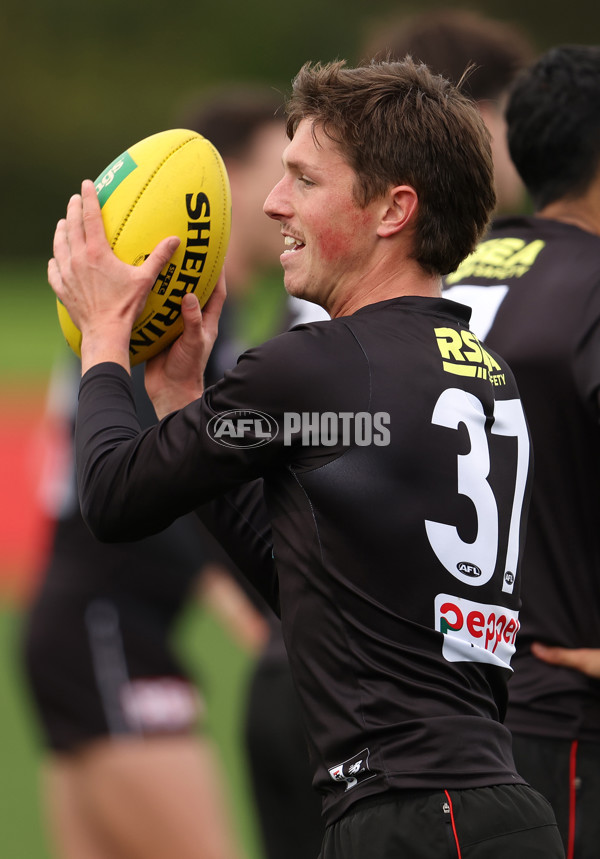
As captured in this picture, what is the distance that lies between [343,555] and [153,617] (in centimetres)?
252

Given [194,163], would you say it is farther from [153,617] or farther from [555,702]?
[153,617]

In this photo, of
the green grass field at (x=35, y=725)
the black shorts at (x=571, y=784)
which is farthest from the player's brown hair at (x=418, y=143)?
the green grass field at (x=35, y=725)

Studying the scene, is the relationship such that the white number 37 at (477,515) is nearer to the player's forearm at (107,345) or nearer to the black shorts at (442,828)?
the black shorts at (442,828)

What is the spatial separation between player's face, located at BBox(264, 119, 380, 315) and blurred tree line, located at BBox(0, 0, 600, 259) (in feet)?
92.5

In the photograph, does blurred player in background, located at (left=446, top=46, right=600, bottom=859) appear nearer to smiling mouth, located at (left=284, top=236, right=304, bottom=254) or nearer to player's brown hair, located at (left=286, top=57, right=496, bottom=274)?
player's brown hair, located at (left=286, top=57, right=496, bottom=274)

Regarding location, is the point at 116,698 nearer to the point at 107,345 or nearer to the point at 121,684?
the point at 121,684

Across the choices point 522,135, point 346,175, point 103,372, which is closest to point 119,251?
point 103,372

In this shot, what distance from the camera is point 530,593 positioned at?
9.59ft

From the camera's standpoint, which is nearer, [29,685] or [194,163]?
[194,163]

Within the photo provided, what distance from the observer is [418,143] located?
230 cm

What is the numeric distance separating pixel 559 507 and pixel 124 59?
3408 cm

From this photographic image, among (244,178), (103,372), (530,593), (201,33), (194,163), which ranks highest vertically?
(201,33)

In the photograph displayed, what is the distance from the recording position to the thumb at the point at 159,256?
242cm

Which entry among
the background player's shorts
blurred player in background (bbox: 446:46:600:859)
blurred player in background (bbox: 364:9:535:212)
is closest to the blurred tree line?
the background player's shorts
